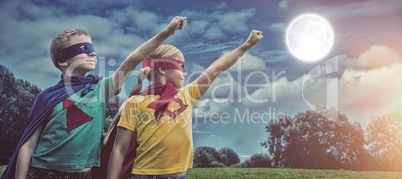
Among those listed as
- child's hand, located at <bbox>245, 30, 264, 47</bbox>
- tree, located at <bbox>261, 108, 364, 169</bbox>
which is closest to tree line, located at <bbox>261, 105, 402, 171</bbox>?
tree, located at <bbox>261, 108, 364, 169</bbox>

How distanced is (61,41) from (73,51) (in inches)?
7.5

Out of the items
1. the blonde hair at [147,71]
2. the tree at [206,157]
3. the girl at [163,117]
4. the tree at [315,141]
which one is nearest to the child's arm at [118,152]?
the girl at [163,117]

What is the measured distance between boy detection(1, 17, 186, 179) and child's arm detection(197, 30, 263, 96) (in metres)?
0.68

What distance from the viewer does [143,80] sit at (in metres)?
Answer: 3.39

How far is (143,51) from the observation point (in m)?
2.85

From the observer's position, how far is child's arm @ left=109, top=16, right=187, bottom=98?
2777 mm

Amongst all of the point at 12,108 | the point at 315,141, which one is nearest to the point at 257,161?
the point at 315,141

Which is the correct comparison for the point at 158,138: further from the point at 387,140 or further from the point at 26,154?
the point at 387,140

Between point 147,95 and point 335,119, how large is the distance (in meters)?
35.7

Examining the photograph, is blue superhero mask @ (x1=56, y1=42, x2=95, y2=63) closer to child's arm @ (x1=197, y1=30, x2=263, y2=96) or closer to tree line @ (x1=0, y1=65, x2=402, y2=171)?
child's arm @ (x1=197, y1=30, x2=263, y2=96)

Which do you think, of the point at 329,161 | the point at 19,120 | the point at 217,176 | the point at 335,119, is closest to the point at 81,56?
the point at 217,176

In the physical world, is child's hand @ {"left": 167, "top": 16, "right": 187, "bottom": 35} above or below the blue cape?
above

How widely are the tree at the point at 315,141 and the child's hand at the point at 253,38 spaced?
101 feet

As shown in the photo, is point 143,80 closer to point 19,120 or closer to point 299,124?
point 19,120
